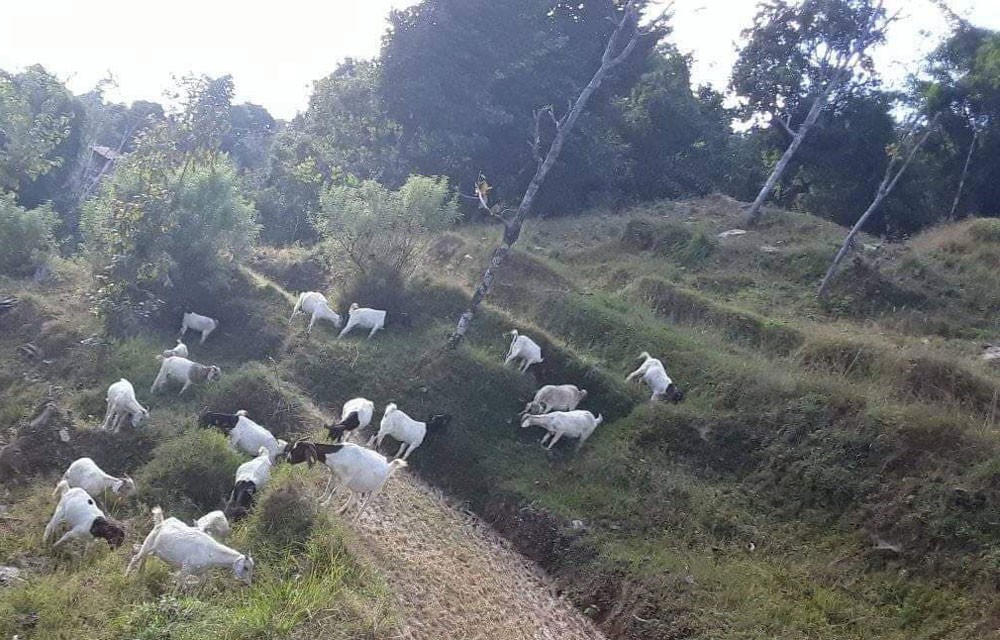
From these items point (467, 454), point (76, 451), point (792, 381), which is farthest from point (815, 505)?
point (76, 451)

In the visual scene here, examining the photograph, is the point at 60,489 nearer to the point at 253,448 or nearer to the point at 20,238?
the point at 253,448

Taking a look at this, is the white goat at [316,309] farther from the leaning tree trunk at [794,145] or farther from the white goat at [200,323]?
the leaning tree trunk at [794,145]

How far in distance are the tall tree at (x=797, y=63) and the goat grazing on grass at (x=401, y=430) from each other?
64.4ft

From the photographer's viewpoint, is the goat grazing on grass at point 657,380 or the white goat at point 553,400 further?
the goat grazing on grass at point 657,380

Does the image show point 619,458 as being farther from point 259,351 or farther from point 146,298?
point 146,298

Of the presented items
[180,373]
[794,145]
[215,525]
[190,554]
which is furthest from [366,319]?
[794,145]

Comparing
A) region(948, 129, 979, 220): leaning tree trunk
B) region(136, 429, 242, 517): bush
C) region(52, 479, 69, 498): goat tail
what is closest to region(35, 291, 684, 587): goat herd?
region(52, 479, 69, 498): goat tail

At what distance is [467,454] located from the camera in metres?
14.8

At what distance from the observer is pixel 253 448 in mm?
12703

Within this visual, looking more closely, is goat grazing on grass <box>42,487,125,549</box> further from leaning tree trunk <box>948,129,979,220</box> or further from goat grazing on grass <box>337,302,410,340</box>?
leaning tree trunk <box>948,129,979,220</box>

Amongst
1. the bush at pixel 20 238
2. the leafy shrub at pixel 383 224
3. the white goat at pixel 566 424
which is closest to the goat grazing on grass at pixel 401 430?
the white goat at pixel 566 424

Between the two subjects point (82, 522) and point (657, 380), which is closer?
point (82, 522)

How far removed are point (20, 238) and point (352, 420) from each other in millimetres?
13463

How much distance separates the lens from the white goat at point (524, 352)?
685 inches
